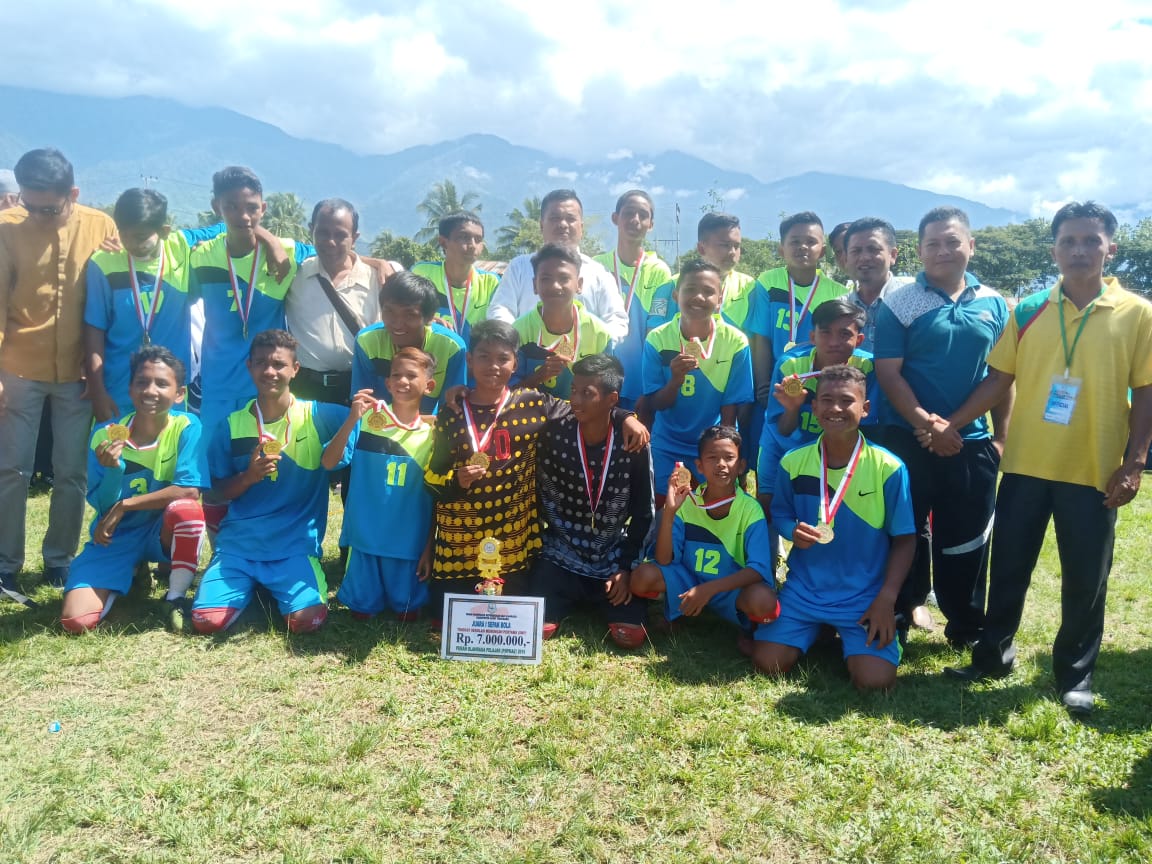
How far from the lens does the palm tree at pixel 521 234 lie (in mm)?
57656

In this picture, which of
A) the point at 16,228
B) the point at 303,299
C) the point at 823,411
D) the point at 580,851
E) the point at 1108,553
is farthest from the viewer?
the point at 303,299

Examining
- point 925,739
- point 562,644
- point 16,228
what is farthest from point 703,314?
point 16,228

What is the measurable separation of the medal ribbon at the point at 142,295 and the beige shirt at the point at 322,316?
908mm

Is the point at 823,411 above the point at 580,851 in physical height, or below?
above

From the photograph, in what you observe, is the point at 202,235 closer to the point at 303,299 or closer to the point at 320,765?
the point at 303,299

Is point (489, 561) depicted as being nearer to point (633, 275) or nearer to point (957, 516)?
point (957, 516)

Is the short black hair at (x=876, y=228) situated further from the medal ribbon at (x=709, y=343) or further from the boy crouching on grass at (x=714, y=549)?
the boy crouching on grass at (x=714, y=549)

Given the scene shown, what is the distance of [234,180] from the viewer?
564 centimetres

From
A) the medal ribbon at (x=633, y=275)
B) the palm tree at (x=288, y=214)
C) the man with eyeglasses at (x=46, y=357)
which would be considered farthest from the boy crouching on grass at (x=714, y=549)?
the palm tree at (x=288, y=214)

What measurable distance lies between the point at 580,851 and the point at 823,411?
2686mm

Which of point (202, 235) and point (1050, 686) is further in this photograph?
point (202, 235)

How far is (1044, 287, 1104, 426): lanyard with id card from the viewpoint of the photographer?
4.01 m

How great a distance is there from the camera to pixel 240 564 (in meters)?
5.03

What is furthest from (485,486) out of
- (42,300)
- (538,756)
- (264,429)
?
(42,300)
